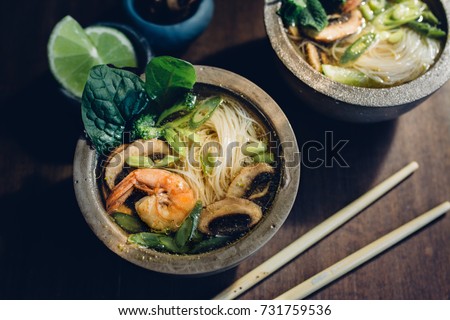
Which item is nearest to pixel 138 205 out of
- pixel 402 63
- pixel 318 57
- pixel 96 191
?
pixel 96 191

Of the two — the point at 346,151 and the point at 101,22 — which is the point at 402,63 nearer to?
the point at 346,151

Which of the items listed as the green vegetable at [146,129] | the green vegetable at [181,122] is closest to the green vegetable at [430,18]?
the green vegetable at [181,122]

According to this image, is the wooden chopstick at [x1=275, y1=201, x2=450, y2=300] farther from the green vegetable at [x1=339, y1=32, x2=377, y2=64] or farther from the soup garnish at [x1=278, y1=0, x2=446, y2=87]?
the green vegetable at [x1=339, y1=32, x2=377, y2=64]

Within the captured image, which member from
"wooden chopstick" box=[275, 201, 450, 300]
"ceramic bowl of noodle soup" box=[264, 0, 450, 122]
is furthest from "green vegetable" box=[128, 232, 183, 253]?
"ceramic bowl of noodle soup" box=[264, 0, 450, 122]

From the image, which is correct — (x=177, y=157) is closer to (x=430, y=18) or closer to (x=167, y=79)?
(x=167, y=79)

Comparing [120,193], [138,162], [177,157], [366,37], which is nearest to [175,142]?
[177,157]

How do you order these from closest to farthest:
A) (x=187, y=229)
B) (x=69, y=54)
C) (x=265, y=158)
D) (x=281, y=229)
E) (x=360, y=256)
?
(x=187, y=229), (x=265, y=158), (x=360, y=256), (x=281, y=229), (x=69, y=54)
